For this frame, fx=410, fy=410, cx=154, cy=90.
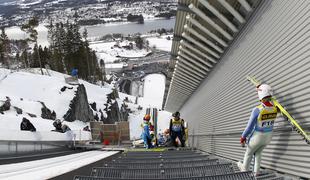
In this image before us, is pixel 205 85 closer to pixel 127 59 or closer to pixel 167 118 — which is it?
pixel 167 118

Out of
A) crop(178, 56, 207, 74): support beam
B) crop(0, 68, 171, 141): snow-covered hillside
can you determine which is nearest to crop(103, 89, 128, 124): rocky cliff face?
crop(0, 68, 171, 141): snow-covered hillside

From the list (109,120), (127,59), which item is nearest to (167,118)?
(109,120)

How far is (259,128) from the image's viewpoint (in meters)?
A: 7.28

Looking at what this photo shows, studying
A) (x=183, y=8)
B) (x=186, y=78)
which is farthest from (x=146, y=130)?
(x=186, y=78)

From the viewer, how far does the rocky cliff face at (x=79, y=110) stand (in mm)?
36763

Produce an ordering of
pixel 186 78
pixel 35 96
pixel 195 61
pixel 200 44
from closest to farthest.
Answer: pixel 200 44, pixel 195 61, pixel 186 78, pixel 35 96

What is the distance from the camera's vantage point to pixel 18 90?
3838cm

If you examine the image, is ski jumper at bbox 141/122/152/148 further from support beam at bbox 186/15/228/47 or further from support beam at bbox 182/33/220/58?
support beam at bbox 182/33/220/58

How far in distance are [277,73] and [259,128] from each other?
2050 millimetres

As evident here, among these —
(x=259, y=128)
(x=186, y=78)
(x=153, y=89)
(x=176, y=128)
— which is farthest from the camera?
(x=153, y=89)

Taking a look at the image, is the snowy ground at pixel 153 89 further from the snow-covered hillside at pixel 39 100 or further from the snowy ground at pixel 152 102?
the snow-covered hillside at pixel 39 100

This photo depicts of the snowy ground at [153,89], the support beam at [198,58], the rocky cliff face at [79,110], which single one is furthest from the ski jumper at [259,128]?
the snowy ground at [153,89]

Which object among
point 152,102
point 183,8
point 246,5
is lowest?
point 246,5

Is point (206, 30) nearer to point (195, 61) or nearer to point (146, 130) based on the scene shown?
point (146, 130)
